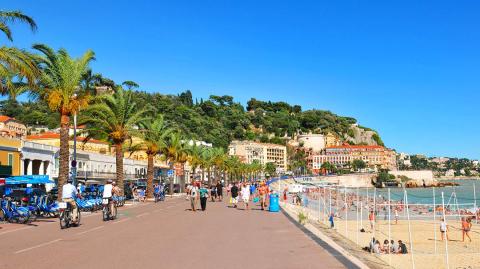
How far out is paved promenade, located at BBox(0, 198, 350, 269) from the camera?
11.1 m

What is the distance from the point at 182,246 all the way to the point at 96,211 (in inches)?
713

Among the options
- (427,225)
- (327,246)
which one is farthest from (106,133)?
(327,246)

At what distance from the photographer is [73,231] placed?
720 inches

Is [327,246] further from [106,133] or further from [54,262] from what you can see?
[106,133]

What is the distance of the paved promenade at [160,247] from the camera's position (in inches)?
436

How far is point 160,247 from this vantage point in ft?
45.3

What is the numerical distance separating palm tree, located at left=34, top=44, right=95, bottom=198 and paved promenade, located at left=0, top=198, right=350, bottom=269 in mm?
8913

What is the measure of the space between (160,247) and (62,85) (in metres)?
17.1

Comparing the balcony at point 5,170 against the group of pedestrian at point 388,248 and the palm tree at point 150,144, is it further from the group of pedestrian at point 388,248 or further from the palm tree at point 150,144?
the group of pedestrian at point 388,248

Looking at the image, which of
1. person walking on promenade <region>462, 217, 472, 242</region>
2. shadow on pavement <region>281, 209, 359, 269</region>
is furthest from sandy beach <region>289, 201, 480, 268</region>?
shadow on pavement <region>281, 209, 359, 269</region>

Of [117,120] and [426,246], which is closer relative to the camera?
[426,246]

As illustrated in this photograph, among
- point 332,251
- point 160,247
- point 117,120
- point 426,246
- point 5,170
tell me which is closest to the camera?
point 332,251

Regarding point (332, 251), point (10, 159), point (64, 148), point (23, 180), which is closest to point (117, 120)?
point (23, 180)

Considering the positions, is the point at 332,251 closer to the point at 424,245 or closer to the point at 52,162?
the point at 424,245
